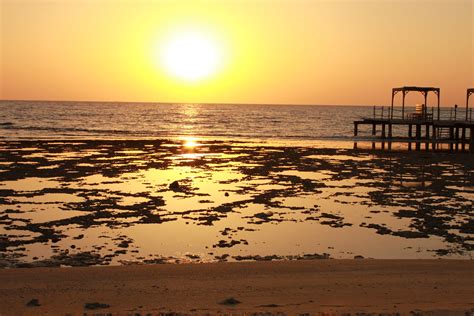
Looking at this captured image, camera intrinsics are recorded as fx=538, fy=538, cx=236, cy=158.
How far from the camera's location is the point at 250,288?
897 cm

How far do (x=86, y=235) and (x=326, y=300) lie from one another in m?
7.03

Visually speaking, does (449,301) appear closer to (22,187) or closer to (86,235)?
(86,235)

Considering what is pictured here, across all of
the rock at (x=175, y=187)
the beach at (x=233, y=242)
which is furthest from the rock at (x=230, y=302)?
the rock at (x=175, y=187)

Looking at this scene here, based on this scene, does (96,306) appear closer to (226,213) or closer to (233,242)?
(233,242)

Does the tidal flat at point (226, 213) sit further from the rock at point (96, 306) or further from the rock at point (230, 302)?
the rock at point (230, 302)

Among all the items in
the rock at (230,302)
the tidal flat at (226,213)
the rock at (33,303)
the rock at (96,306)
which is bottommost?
the tidal flat at (226,213)

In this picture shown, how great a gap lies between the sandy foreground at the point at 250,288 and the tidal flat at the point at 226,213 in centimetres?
109

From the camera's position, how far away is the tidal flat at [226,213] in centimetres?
1189

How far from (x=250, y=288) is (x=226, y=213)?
723cm

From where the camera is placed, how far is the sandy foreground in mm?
8008

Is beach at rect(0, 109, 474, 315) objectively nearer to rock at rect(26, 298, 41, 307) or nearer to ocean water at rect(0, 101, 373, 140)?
rock at rect(26, 298, 41, 307)

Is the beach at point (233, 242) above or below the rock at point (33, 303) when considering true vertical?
below

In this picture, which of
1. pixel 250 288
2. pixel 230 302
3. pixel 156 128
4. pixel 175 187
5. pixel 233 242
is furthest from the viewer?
pixel 156 128

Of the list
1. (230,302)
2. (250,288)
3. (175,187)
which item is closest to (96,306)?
(230,302)
